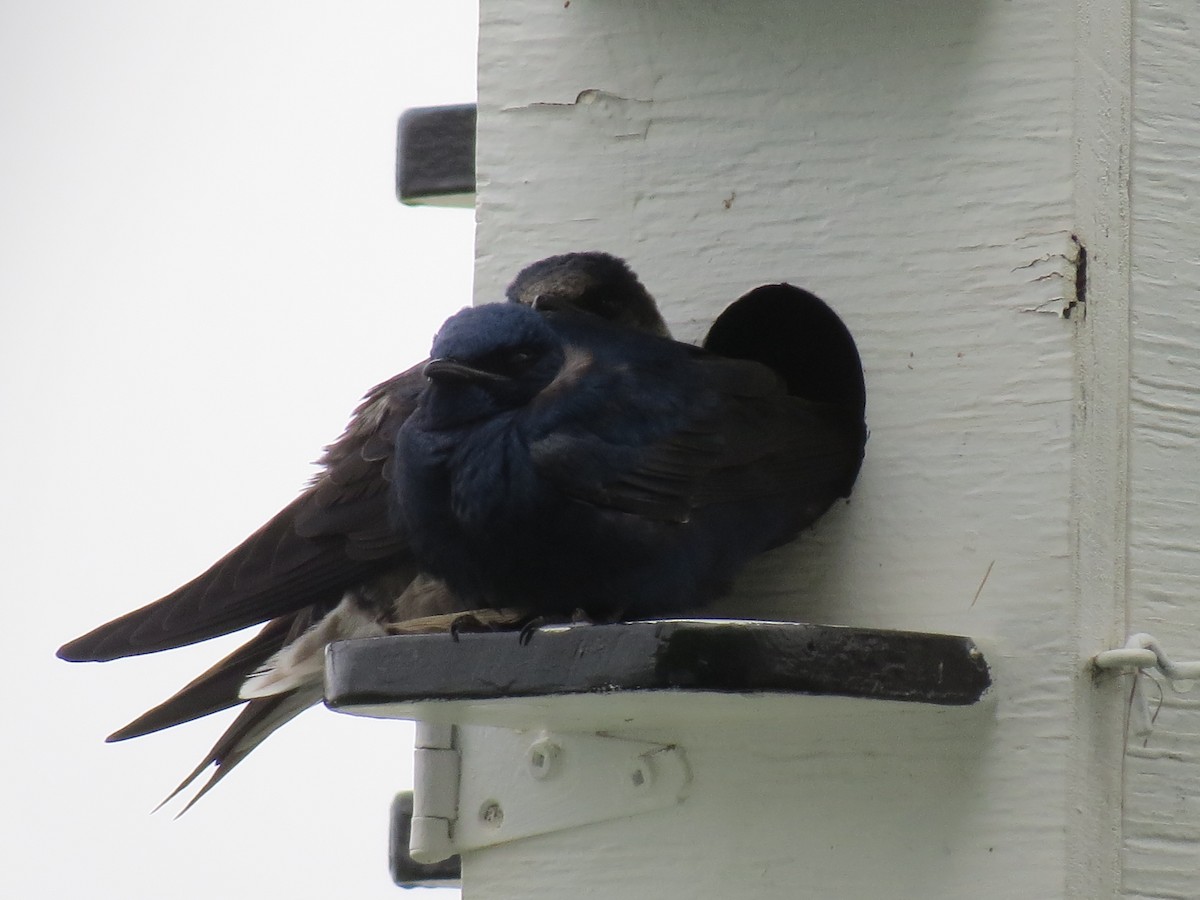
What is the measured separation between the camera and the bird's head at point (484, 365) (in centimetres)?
150

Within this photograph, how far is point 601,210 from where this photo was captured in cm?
171

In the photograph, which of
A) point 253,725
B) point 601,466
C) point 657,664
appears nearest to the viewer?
point 657,664

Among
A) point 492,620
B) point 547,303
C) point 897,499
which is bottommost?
point 492,620

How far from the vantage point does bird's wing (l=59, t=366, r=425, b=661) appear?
76.6 inches

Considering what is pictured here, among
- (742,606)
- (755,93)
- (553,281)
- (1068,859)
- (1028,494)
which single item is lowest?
(1068,859)

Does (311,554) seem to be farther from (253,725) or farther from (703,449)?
(703,449)

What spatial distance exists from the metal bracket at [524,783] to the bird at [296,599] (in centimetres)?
20

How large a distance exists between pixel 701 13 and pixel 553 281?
10.7 inches

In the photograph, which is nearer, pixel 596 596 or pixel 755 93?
pixel 596 596

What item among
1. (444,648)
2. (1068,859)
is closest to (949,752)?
(1068,859)

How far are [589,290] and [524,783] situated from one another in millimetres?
446

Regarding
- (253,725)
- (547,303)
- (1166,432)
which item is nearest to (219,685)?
(253,725)

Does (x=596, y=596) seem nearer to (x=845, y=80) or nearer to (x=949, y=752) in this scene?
(x=949, y=752)

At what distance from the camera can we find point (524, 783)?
1.67 m
